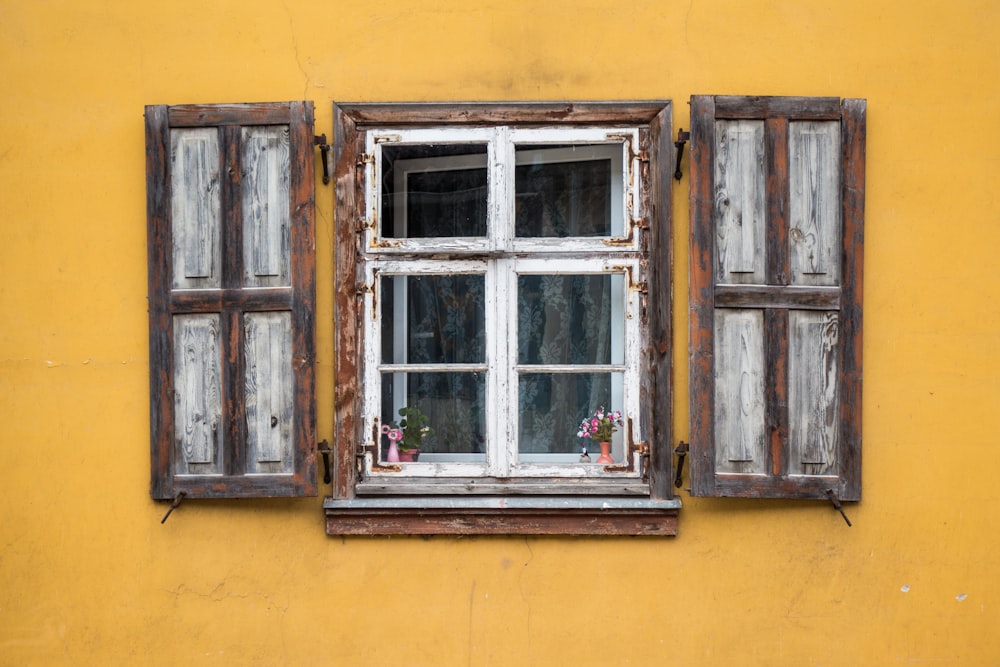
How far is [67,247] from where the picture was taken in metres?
2.94

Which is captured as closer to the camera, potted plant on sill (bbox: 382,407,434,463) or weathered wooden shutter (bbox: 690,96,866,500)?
weathered wooden shutter (bbox: 690,96,866,500)

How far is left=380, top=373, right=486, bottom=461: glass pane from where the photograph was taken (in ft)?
9.93

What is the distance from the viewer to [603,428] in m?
2.95

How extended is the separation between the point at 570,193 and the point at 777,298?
2.84 ft

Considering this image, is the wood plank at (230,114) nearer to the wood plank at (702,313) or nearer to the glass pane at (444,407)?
the glass pane at (444,407)

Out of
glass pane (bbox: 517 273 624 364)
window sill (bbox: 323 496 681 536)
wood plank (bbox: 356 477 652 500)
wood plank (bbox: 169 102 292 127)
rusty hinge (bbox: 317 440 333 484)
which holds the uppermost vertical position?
wood plank (bbox: 169 102 292 127)

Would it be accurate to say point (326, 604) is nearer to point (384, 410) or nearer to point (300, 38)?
point (384, 410)

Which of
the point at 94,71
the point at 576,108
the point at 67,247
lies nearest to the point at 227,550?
the point at 67,247

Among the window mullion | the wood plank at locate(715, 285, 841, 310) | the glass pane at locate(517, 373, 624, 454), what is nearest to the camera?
the wood plank at locate(715, 285, 841, 310)

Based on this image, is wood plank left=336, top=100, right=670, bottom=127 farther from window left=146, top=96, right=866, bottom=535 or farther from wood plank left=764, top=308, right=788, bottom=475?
wood plank left=764, top=308, right=788, bottom=475

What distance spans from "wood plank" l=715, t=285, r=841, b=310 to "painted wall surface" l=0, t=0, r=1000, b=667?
0.16 meters

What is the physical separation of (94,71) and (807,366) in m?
2.84

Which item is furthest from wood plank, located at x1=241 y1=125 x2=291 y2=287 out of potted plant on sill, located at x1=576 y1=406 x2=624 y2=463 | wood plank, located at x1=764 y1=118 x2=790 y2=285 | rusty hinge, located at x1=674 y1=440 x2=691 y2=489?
wood plank, located at x1=764 y1=118 x2=790 y2=285

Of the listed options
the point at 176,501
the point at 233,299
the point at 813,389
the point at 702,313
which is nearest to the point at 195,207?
the point at 233,299
